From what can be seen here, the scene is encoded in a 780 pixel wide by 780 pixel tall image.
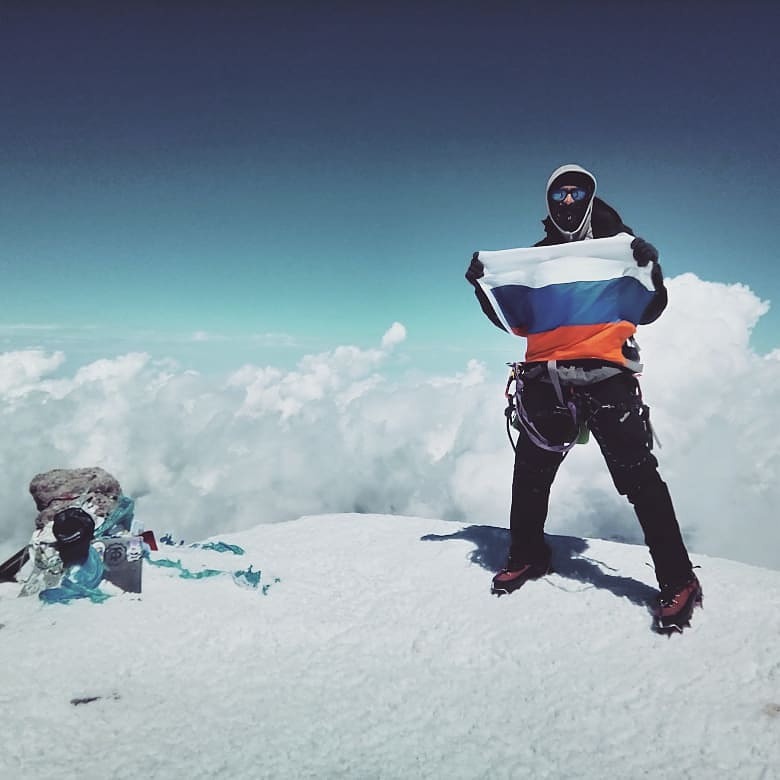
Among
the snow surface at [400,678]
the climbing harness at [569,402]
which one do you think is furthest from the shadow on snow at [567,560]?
the climbing harness at [569,402]

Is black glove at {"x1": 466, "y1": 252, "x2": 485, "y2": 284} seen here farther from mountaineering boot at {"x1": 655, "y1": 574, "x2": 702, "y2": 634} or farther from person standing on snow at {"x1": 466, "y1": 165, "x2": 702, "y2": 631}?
mountaineering boot at {"x1": 655, "y1": 574, "x2": 702, "y2": 634}

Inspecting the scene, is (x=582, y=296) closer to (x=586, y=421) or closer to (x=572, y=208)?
(x=572, y=208)

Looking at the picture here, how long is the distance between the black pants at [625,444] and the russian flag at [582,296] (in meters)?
0.34

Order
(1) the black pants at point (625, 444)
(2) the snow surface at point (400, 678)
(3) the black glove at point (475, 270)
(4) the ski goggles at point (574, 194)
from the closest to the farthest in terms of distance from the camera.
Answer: (2) the snow surface at point (400, 678) < (1) the black pants at point (625, 444) < (4) the ski goggles at point (574, 194) < (3) the black glove at point (475, 270)

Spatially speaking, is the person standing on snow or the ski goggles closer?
the person standing on snow

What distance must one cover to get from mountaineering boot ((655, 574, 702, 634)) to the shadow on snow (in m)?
0.34

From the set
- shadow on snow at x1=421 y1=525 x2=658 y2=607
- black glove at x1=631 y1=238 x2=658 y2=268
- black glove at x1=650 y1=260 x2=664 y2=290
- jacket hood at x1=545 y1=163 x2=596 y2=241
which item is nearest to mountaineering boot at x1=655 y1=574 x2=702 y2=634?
shadow on snow at x1=421 y1=525 x2=658 y2=607

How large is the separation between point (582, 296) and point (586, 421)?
1.18m

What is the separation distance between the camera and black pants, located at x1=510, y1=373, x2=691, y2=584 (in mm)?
4165

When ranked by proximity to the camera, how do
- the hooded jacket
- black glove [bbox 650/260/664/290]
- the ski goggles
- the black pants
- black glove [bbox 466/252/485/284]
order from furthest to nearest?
black glove [bbox 466/252/485/284] → the ski goggles → the hooded jacket → black glove [bbox 650/260/664/290] → the black pants

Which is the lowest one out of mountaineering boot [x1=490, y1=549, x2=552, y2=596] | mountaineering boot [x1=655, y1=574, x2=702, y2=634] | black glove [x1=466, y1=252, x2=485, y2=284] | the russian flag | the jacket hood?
mountaineering boot [x1=490, y1=549, x2=552, y2=596]

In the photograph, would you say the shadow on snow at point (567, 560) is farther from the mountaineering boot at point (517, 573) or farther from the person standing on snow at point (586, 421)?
the person standing on snow at point (586, 421)

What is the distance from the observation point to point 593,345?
172 inches

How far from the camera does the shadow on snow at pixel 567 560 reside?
473 cm
